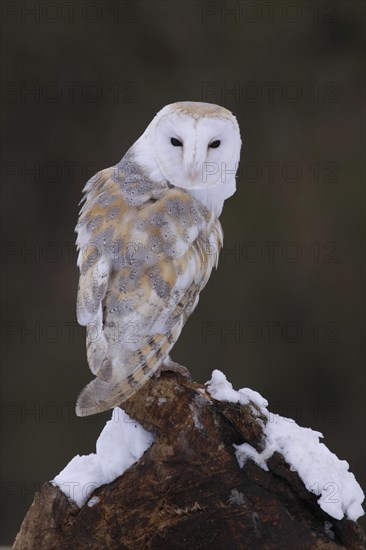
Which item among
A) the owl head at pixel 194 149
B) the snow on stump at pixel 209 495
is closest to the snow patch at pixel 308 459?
the snow on stump at pixel 209 495

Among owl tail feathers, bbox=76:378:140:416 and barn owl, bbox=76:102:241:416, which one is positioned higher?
barn owl, bbox=76:102:241:416

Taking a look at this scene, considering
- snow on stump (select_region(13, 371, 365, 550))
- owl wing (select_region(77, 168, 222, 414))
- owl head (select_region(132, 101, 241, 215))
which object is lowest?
snow on stump (select_region(13, 371, 365, 550))

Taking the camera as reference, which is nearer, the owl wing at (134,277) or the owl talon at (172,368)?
the owl wing at (134,277)

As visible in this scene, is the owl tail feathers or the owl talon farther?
Answer: the owl talon

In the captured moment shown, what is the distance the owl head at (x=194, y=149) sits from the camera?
156 cm

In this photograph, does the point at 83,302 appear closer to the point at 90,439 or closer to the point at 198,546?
the point at 198,546

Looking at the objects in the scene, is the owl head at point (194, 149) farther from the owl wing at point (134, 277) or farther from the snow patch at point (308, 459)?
the snow patch at point (308, 459)

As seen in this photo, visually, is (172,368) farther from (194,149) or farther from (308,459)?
(194,149)

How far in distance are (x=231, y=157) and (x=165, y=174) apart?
0.42ft

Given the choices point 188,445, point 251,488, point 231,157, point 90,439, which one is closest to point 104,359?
point 188,445

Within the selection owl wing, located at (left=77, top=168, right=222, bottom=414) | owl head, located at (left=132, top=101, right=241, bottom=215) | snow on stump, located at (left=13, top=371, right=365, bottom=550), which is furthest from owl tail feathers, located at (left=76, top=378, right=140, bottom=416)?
owl head, located at (left=132, top=101, right=241, bottom=215)

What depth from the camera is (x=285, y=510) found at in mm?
1517

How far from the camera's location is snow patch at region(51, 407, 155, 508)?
155 centimetres

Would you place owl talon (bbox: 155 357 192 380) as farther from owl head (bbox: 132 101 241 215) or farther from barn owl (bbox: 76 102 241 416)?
owl head (bbox: 132 101 241 215)
